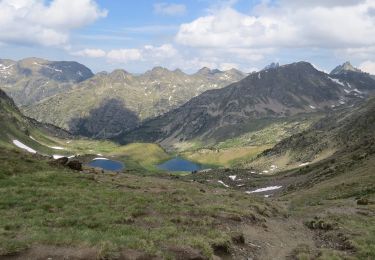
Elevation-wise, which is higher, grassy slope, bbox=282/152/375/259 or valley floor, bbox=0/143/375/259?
valley floor, bbox=0/143/375/259

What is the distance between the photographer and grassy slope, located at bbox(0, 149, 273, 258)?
80.6 feet

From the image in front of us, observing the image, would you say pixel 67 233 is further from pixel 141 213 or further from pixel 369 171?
pixel 369 171

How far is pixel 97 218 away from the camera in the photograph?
3091cm

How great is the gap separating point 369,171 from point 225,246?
66.9 m

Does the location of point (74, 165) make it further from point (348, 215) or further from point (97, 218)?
point (348, 215)

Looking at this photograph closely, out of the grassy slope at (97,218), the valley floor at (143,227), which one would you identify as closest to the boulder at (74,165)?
the valley floor at (143,227)

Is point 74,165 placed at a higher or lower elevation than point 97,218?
lower

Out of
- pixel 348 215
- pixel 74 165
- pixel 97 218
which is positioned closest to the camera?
pixel 97 218

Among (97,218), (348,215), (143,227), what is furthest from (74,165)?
(348,215)

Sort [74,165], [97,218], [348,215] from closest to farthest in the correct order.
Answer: [97,218]
[348,215]
[74,165]

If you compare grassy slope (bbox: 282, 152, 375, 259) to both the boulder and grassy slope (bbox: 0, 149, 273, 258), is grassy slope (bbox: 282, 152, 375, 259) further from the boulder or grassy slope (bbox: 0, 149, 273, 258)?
the boulder

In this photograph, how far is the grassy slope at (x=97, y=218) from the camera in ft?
80.6

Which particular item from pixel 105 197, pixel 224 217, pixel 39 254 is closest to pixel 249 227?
pixel 224 217

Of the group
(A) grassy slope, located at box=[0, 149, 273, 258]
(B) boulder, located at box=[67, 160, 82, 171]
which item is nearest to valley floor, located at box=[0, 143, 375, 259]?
(A) grassy slope, located at box=[0, 149, 273, 258]
